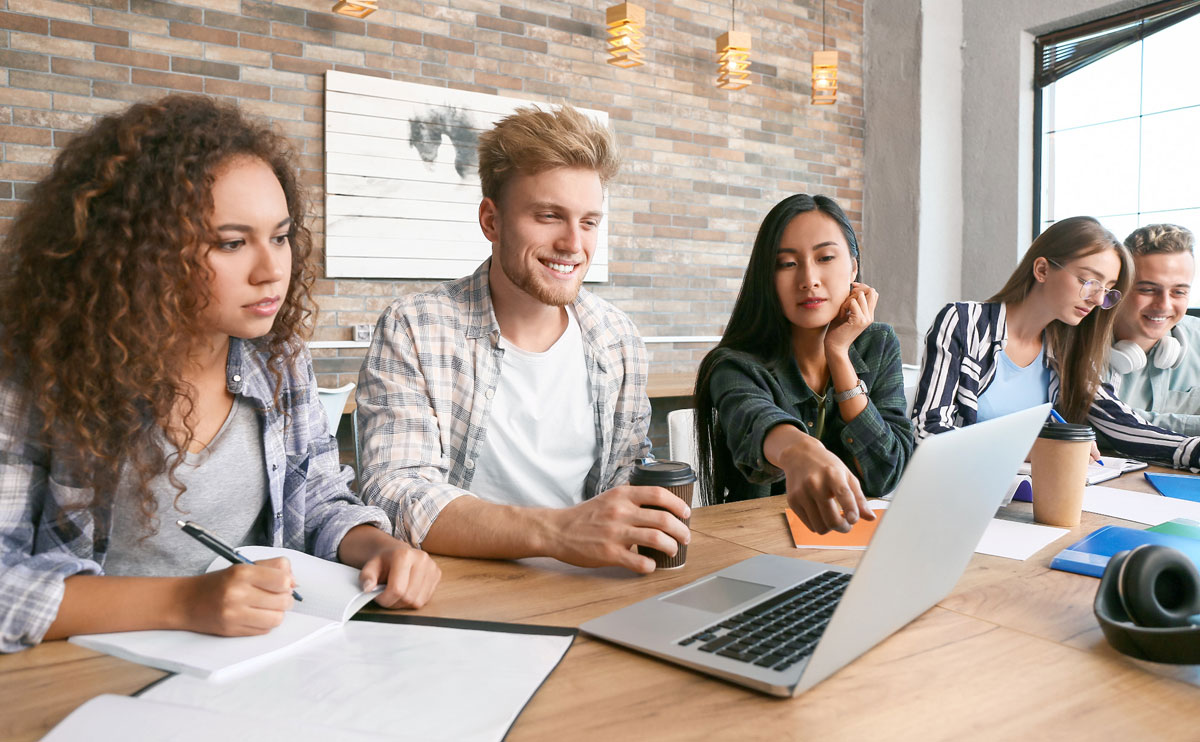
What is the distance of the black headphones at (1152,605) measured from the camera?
0.77m

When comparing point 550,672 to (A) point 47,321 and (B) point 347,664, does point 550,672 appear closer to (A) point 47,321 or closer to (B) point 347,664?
(B) point 347,664

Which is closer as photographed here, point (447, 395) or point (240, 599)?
point (240, 599)

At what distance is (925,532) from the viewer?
76cm

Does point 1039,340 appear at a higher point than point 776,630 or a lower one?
higher

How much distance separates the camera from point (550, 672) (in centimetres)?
75

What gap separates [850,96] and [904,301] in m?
1.44

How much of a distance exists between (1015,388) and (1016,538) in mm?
1339

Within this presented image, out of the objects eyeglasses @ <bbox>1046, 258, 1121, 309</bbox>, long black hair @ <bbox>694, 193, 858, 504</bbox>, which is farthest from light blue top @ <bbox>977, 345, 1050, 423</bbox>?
long black hair @ <bbox>694, 193, 858, 504</bbox>

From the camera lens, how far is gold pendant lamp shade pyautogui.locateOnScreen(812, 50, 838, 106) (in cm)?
438

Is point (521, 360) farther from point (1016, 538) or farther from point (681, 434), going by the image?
point (1016, 538)

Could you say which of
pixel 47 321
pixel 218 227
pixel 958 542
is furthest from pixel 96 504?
pixel 958 542

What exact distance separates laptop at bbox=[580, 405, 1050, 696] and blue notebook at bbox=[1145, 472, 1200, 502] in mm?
910

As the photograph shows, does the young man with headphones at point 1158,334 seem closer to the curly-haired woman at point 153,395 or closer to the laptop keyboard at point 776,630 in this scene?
the laptop keyboard at point 776,630

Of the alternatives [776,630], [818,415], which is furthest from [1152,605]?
[818,415]
